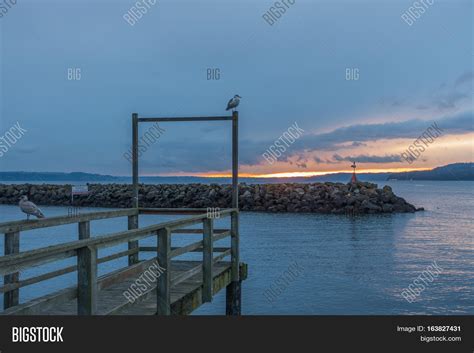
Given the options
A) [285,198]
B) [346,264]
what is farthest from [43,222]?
[285,198]

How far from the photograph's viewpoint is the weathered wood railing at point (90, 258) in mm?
4355

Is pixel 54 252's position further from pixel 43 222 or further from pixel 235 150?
pixel 235 150

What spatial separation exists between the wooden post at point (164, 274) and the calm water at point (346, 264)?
8.56 meters

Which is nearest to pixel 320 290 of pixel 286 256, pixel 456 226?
pixel 286 256

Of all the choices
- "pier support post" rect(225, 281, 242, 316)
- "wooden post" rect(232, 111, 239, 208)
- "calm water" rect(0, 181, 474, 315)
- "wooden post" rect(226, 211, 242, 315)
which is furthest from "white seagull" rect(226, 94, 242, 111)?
"calm water" rect(0, 181, 474, 315)

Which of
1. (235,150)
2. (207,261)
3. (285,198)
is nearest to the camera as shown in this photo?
(207,261)

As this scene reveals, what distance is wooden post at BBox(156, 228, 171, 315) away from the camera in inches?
257

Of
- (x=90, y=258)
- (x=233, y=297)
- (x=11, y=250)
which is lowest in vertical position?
(x=233, y=297)

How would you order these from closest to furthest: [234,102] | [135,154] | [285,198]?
[135,154], [234,102], [285,198]

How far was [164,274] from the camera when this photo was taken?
6.67 metres

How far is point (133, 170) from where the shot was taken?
36.2 feet

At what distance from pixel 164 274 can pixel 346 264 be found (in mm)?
17132
